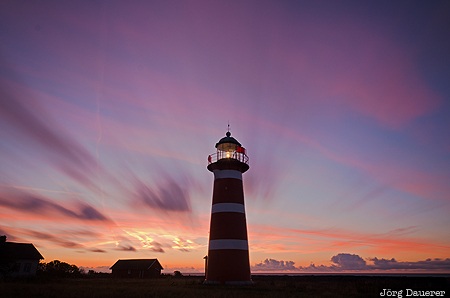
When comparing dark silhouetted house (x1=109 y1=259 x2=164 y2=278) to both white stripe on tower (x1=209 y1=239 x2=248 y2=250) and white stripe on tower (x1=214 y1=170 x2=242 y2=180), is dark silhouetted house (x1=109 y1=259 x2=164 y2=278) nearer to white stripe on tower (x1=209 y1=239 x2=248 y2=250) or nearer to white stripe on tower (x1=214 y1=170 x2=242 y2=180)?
white stripe on tower (x1=209 y1=239 x2=248 y2=250)

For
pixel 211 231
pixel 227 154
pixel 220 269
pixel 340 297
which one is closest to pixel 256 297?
pixel 340 297

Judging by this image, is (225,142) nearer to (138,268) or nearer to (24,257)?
(24,257)

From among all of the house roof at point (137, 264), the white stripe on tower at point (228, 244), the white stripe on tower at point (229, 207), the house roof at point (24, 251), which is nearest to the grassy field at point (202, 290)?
the white stripe on tower at point (228, 244)

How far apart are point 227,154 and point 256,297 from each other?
1349cm

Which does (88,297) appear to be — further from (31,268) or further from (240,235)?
(31,268)

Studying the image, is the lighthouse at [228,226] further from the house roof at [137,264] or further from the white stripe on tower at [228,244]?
the house roof at [137,264]

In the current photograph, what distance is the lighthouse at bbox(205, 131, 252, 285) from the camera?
25.6 meters

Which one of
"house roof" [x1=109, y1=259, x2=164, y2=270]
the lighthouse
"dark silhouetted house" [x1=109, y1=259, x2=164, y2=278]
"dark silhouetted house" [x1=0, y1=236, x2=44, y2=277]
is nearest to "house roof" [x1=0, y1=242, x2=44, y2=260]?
"dark silhouetted house" [x1=0, y1=236, x2=44, y2=277]

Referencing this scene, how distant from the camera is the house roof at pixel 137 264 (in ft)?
188

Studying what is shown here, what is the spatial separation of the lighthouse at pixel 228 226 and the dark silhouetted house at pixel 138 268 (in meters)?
33.7

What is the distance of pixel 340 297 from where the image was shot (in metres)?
19.8

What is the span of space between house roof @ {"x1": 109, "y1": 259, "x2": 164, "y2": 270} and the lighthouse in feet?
112

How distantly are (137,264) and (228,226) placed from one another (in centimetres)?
3858

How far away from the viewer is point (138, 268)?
57.1 m
